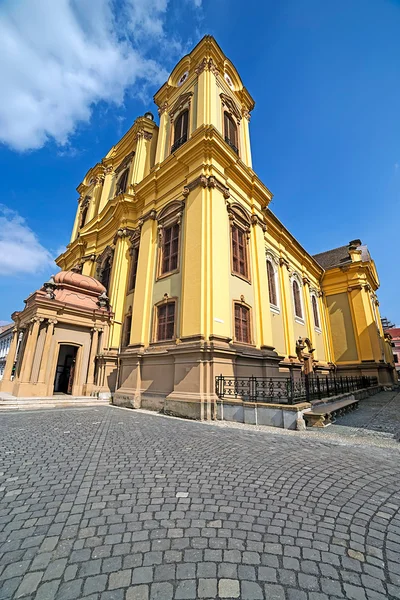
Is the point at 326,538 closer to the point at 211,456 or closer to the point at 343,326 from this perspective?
the point at 211,456

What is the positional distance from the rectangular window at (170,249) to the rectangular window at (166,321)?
194 cm

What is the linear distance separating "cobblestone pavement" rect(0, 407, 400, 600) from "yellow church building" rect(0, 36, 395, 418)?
5.40 m

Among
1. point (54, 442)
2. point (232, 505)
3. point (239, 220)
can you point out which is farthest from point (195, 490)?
point (239, 220)

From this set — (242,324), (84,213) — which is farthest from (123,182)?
(242,324)

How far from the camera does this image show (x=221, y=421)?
9.16 meters


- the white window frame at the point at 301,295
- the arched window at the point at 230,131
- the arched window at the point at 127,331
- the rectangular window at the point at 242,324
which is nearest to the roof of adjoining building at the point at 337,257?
the white window frame at the point at 301,295

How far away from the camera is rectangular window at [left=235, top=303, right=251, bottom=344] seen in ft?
41.5

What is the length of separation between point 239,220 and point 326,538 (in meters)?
14.0

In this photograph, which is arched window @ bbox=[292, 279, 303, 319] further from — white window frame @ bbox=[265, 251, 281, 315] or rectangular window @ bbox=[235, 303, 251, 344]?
rectangular window @ bbox=[235, 303, 251, 344]

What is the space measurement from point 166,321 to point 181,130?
12.4m

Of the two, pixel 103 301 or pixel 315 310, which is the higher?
pixel 315 310

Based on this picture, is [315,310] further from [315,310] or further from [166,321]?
[166,321]

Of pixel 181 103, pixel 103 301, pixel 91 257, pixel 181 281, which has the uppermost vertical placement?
pixel 181 103

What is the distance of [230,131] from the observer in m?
17.3
